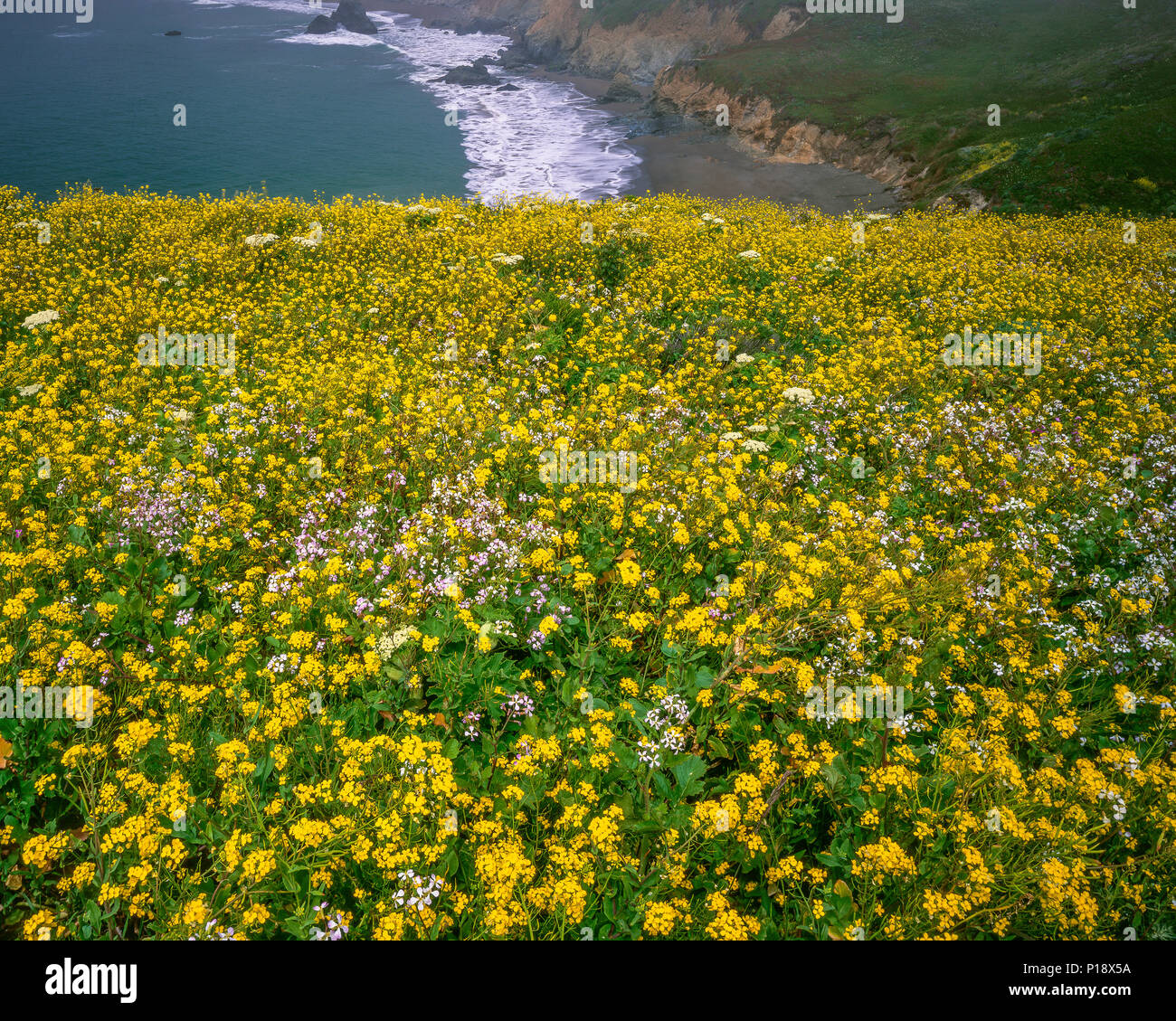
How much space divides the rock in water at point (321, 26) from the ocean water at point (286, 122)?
6004 millimetres

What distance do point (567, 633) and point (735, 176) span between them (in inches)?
2019

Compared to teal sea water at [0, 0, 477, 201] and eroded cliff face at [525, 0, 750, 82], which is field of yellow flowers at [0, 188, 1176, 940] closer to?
teal sea water at [0, 0, 477, 201]

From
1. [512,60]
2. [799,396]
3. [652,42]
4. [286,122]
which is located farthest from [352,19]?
[799,396]

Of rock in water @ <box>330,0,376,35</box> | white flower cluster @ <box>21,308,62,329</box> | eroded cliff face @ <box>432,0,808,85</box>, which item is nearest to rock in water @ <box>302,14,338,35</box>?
rock in water @ <box>330,0,376,35</box>

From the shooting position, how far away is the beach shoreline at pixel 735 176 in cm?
4188

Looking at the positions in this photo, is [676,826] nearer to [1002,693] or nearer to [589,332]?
[1002,693]

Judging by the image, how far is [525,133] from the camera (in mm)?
64125

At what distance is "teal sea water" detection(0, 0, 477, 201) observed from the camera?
1889 inches

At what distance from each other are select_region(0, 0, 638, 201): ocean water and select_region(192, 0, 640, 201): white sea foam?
29 cm

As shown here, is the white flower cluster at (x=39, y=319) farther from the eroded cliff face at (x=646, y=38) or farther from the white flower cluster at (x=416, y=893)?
the eroded cliff face at (x=646, y=38)

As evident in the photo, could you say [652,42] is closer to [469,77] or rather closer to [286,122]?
[469,77]

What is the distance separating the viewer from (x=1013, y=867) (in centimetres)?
400

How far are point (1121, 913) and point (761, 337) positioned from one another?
37.5ft

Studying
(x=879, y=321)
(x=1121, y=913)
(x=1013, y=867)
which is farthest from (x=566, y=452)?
(x=879, y=321)
